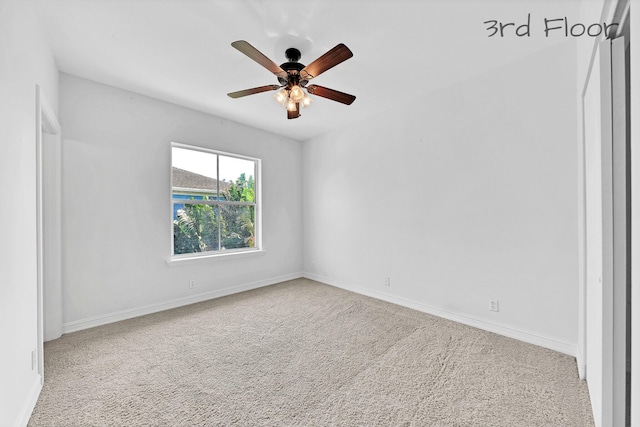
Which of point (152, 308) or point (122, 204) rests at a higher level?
point (122, 204)

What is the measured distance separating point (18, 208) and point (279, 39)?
81.4 inches

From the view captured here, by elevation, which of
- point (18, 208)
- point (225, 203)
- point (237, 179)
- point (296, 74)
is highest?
point (296, 74)

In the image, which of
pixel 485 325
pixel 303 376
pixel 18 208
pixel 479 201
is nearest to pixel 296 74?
pixel 18 208

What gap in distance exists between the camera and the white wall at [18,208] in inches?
53.7

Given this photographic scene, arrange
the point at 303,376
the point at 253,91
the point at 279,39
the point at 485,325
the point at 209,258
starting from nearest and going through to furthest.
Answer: the point at 303,376 < the point at 279,39 < the point at 253,91 < the point at 485,325 < the point at 209,258

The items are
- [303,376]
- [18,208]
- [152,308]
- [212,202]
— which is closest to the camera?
[18,208]

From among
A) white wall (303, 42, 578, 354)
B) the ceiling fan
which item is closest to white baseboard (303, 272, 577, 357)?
white wall (303, 42, 578, 354)

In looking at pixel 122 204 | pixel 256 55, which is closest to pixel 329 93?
pixel 256 55

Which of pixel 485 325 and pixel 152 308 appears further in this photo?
pixel 152 308

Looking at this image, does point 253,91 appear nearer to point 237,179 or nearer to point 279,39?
point 279,39

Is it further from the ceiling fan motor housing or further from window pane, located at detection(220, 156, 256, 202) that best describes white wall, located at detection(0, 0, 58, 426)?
window pane, located at detection(220, 156, 256, 202)

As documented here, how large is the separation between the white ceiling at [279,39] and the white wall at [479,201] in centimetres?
35

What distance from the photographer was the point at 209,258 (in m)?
3.71

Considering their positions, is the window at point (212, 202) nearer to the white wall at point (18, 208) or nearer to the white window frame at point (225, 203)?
the white window frame at point (225, 203)
